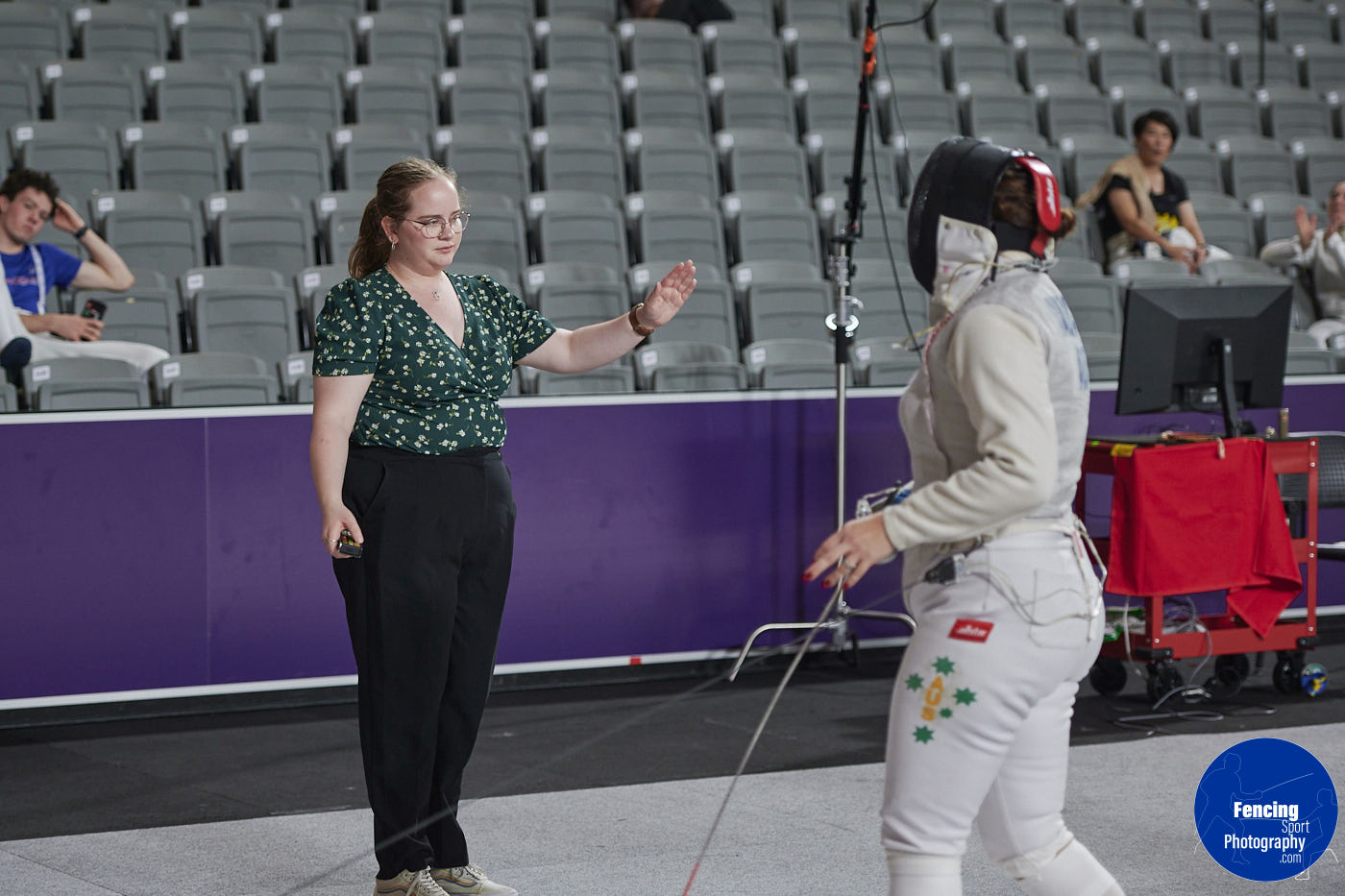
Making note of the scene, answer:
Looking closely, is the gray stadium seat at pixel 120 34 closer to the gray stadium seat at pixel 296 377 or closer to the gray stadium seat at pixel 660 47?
the gray stadium seat at pixel 660 47

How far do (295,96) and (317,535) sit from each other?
388 cm

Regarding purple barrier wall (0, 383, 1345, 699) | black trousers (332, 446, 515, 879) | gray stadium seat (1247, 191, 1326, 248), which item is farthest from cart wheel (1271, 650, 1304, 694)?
gray stadium seat (1247, 191, 1326, 248)

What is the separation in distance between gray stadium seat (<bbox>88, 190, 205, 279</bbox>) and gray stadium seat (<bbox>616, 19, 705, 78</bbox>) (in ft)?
10.8

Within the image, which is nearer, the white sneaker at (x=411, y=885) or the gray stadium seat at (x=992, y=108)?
the white sneaker at (x=411, y=885)

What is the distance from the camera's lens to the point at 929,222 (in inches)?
88.3

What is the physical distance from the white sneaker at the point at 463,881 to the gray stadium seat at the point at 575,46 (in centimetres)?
677

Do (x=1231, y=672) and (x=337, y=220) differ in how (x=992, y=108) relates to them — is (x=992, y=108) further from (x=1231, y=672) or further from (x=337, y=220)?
(x=1231, y=672)

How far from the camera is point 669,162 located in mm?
8344

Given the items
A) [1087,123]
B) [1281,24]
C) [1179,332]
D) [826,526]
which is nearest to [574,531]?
[826,526]

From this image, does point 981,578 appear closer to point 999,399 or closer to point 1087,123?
point 999,399

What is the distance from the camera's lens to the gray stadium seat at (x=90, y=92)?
25.9ft

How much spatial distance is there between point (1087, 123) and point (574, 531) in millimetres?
5684

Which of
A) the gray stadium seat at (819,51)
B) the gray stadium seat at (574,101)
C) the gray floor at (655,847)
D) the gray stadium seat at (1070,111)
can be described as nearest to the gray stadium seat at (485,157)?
the gray stadium seat at (574,101)

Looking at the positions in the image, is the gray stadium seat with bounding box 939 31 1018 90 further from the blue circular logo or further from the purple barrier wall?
the blue circular logo
